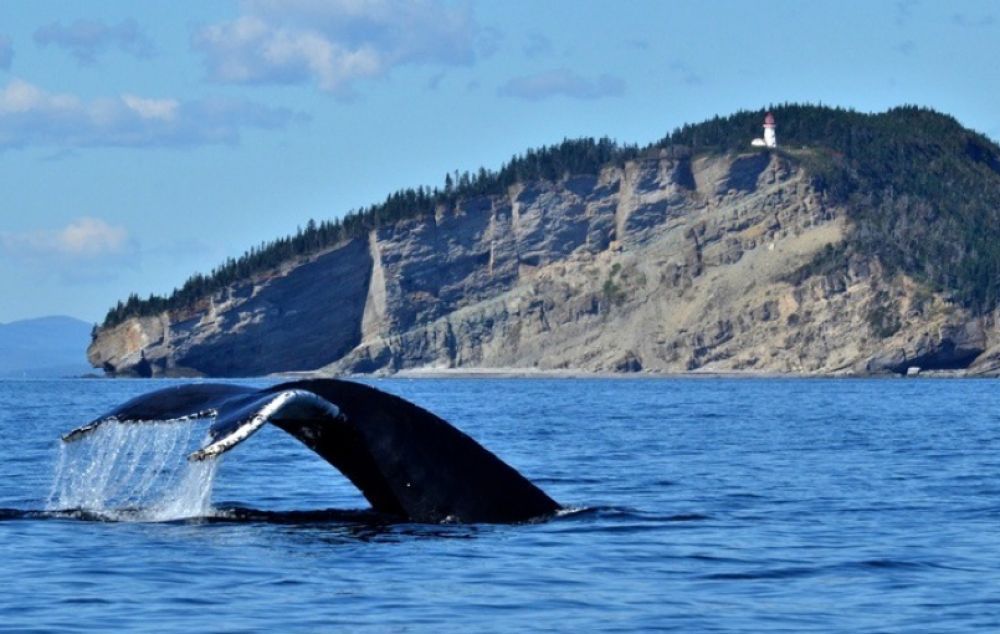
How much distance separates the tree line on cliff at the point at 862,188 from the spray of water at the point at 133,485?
12669 cm

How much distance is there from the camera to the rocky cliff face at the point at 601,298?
14900 centimetres

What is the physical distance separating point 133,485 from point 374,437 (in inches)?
483

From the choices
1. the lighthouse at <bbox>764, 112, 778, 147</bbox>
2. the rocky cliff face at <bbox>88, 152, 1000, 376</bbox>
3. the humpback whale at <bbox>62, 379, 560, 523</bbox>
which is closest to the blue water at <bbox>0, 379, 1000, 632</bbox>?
the humpback whale at <bbox>62, 379, 560, 523</bbox>

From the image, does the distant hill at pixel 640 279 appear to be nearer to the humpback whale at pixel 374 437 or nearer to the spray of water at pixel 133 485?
the spray of water at pixel 133 485

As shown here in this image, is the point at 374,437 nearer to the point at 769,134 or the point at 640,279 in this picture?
the point at 640,279

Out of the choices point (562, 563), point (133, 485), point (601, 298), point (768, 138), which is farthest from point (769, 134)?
point (562, 563)

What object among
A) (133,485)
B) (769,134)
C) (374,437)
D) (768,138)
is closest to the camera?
(374,437)

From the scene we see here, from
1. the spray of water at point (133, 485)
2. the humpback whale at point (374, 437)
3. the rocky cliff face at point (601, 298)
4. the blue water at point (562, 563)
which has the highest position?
the rocky cliff face at point (601, 298)

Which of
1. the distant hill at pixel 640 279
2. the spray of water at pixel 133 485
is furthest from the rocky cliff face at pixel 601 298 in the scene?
the spray of water at pixel 133 485

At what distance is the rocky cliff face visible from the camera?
14900 cm

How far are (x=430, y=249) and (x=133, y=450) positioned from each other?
130 meters

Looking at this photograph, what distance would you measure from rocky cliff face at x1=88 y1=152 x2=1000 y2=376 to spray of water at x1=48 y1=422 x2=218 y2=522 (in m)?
118

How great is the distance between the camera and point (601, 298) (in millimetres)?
158750

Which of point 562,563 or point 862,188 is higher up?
point 862,188
